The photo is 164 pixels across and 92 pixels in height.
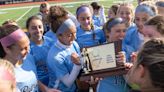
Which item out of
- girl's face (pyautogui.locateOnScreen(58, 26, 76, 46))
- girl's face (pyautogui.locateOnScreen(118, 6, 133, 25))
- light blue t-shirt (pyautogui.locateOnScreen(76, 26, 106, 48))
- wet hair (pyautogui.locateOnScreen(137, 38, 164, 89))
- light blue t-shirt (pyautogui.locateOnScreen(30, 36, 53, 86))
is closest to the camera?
wet hair (pyautogui.locateOnScreen(137, 38, 164, 89))

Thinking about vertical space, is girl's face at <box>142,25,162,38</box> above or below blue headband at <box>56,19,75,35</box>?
above

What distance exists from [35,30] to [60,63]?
33.6 inches

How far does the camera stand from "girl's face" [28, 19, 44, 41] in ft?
14.5

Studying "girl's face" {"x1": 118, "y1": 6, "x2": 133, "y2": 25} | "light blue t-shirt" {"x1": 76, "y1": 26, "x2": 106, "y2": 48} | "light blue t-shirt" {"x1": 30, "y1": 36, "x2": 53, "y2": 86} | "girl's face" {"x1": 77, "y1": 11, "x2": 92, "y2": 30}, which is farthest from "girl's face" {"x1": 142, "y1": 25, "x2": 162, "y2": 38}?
"girl's face" {"x1": 118, "y1": 6, "x2": 133, "y2": 25}

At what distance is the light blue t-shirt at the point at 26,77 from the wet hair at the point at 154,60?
1.71 meters

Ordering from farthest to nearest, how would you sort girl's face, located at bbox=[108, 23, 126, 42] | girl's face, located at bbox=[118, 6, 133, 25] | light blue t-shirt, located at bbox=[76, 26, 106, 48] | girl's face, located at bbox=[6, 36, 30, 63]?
girl's face, located at bbox=[118, 6, 133, 25] < light blue t-shirt, located at bbox=[76, 26, 106, 48] < girl's face, located at bbox=[108, 23, 126, 42] < girl's face, located at bbox=[6, 36, 30, 63]

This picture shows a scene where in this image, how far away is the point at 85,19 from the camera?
192 inches

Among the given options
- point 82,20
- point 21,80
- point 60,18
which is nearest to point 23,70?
point 21,80

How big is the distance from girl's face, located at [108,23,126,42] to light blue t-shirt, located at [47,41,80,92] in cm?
48

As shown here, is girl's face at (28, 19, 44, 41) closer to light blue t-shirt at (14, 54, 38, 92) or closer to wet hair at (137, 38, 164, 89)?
light blue t-shirt at (14, 54, 38, 92)

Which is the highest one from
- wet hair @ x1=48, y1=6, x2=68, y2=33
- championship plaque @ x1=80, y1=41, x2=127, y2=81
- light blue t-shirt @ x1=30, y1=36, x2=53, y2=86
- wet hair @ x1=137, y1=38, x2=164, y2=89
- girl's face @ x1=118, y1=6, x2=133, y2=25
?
wet hair @ x1=137, y1=38, x2=164, y2=89

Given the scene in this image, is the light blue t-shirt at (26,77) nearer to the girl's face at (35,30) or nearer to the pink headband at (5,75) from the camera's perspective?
the girl's face at (35,30)

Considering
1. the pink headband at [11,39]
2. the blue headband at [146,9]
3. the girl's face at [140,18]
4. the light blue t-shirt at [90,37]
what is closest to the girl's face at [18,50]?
the pink headband at [11,39]

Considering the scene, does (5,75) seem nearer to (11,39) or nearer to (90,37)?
(11,39)
